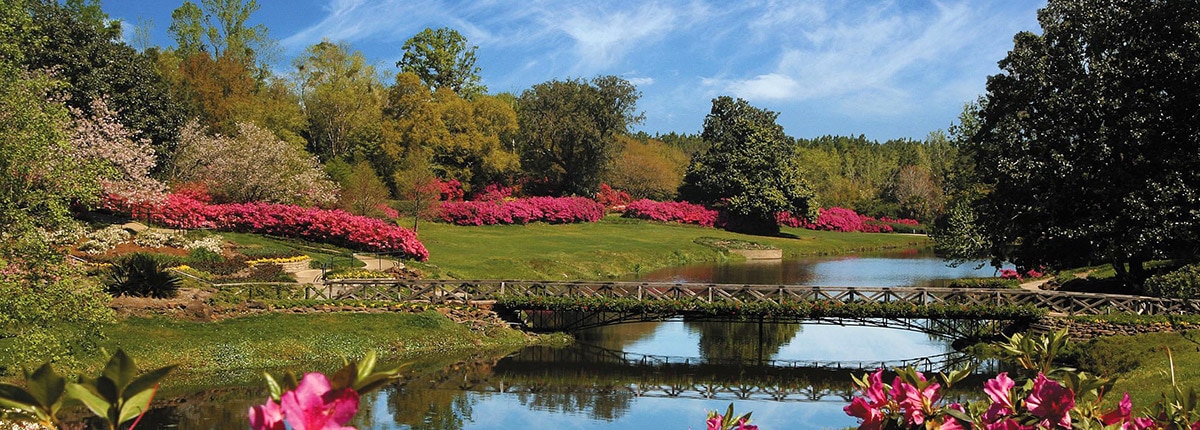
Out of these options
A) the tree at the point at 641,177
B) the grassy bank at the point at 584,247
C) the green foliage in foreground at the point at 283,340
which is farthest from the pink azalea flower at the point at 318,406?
the tree at the point at 641,177

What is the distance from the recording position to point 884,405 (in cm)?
409

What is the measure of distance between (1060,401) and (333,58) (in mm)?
75573

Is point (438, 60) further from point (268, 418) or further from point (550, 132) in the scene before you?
point (268, 418)

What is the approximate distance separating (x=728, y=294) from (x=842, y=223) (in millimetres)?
68970

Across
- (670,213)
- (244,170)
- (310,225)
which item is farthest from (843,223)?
(244,170)

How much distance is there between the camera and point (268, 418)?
221 centimetres

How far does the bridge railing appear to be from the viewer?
30.6m

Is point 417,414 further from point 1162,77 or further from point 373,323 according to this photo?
point 1162,77

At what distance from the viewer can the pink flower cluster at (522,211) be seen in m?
67.7

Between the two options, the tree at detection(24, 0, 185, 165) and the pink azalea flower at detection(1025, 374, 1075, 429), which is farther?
the tree at detection(24, 0, 185, 165)

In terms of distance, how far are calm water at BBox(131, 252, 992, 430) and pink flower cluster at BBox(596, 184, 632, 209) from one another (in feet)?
159

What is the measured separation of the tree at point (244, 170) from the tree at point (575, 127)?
115 ft

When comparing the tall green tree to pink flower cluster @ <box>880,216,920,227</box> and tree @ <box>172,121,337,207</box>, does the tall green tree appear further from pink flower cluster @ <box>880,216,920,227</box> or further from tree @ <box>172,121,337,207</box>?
tree @ <box>172,121,337,207</box>

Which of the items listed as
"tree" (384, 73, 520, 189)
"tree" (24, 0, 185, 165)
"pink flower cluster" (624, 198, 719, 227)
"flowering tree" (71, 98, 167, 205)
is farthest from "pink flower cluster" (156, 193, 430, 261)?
"pink flower cluster" (624, 198, 719, 227)
